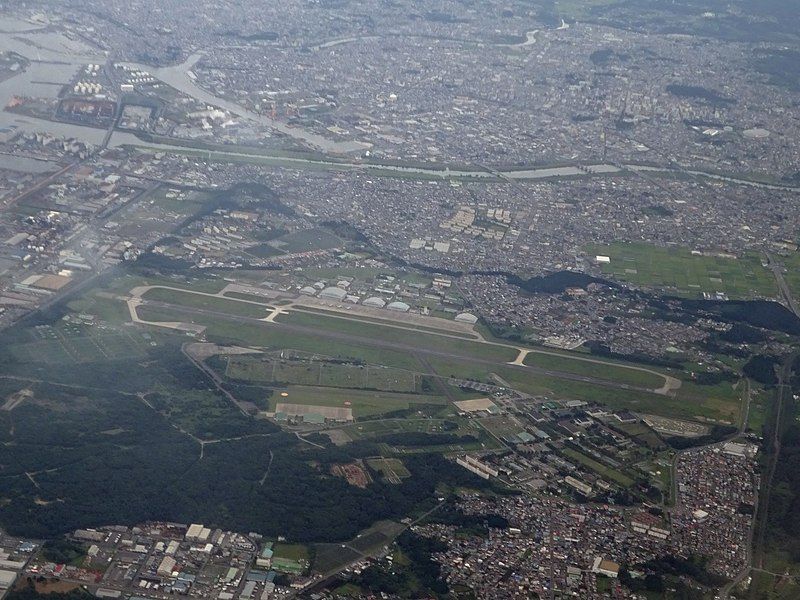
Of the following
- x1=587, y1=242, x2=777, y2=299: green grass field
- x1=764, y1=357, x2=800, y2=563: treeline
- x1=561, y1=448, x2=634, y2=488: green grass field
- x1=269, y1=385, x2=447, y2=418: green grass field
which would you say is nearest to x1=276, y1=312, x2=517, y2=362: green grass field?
x1=269, y1=385, x2=447, y2=418: green grass field

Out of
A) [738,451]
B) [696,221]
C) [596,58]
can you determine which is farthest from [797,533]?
[596,58]

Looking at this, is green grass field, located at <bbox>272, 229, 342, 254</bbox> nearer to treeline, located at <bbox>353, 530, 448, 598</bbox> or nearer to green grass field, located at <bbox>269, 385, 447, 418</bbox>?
green grass field, located at <bbox>269, 385, 447, 418</bbox>

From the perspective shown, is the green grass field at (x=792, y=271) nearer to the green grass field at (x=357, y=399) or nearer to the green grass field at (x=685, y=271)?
the green grass field at (x=685, y=271)

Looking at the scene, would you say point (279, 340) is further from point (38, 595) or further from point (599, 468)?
point (38, 595)

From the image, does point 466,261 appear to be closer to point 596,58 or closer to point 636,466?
point 636,466

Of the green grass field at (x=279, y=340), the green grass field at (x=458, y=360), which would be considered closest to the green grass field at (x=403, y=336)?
the green grass field at (x=458, y=360)
